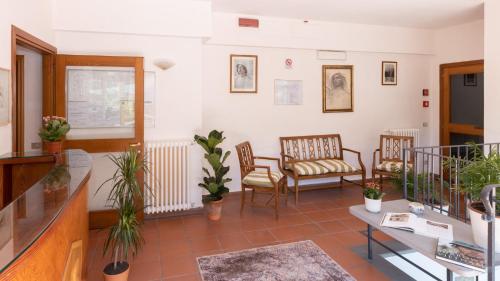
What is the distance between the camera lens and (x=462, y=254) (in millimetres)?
2117

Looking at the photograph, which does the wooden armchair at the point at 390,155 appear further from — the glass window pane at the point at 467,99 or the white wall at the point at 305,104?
the glass window pane at the point at 467,99

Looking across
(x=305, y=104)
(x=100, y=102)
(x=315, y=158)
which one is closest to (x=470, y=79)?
(x=305, y=104)

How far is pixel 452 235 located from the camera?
2.44 meters

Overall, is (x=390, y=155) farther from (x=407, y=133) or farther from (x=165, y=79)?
(x=165, y=79)

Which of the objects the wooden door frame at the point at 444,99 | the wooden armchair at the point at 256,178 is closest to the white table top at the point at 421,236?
the wooden armchair at the point at 256,178

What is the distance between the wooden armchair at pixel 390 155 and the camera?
5.31 metres

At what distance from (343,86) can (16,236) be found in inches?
216

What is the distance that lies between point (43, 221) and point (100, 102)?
3.00 m

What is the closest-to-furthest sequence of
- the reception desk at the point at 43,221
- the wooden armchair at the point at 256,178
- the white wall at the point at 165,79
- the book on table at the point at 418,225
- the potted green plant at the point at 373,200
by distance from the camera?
the reception desk at the point at 43,221, the book on table at the point at 418,225, the potted green plant at the point at 373,200, the white wall at the point at 165,79, the wooden armchair at the point at 256,178

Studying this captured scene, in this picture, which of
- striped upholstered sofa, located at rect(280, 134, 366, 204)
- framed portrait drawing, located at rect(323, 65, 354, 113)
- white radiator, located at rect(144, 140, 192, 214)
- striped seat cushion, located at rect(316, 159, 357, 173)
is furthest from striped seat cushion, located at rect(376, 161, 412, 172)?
white radiator, located at rect(144, 140, 192, 214)

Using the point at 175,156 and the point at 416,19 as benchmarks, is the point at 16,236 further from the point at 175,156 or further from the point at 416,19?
the point at 416,19

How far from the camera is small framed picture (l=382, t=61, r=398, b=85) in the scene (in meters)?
6.18

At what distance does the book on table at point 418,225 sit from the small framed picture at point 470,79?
13.1 feet

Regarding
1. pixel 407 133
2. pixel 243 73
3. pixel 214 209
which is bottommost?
pixel 214 209
